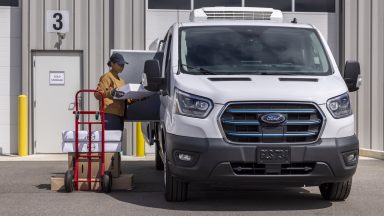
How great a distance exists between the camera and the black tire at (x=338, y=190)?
799cm

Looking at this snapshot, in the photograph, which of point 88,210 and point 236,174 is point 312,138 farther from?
point 88,210

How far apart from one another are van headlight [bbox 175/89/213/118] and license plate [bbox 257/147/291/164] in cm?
69

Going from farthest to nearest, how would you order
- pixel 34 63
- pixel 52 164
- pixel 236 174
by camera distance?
pixel 34 63 → pixel 52 164 → pixel 236 174

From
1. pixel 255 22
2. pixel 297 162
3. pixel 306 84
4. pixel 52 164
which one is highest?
pixel 255 22

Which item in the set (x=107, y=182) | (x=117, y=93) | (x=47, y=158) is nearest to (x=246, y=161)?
(x=107, y=182)

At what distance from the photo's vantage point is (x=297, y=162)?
7133 mm

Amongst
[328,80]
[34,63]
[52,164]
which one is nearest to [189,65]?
[328,80]

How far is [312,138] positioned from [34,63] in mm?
9446

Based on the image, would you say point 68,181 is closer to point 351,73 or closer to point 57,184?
point 57,184

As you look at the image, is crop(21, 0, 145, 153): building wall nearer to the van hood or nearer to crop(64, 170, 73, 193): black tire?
crop(64, 170, 73, 193): black tire

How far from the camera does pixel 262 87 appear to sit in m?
7.33

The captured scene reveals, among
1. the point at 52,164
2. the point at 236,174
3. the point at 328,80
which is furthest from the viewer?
the point at 52,164

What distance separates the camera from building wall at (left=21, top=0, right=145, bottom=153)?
15.3 metres

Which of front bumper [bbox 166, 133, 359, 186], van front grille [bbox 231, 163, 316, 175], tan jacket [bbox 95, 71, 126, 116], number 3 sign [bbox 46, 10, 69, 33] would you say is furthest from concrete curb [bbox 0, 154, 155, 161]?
van front grille [bbox 231, 163, 316, 175]
